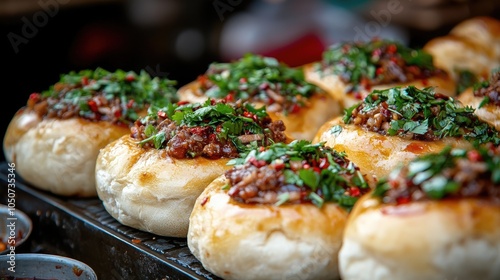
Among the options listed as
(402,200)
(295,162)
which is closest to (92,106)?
(295,162)

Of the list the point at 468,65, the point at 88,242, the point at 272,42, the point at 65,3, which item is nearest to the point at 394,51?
the point at 468,65

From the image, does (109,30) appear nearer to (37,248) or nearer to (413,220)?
(37,248)

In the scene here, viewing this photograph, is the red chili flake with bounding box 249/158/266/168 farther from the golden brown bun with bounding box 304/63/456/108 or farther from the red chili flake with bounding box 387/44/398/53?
the red chili flake with bounding box 387/44/398/53

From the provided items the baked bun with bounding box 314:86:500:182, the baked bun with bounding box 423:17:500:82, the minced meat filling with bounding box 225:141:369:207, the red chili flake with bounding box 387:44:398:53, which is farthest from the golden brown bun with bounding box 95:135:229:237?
the baked bun with bounding box 423:17:500:82

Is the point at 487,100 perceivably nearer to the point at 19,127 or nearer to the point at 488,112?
the point at 488,112

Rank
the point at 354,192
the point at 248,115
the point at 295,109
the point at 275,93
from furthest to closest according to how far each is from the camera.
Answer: the point at 275,93
the point at 295,109
the point at 248,115
the point at 354,192

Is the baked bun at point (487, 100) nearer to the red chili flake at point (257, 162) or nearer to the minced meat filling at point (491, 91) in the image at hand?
the minced meat filling at point (491, 91)
